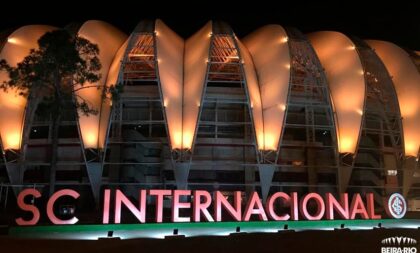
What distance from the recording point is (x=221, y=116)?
144ft

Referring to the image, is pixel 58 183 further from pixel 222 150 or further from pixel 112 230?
pixel 112 230

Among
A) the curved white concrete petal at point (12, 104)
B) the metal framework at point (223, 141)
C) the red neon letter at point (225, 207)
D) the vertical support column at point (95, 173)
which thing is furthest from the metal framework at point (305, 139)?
the curved white concrete petal at point (12, 104)

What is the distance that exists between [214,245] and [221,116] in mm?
25624

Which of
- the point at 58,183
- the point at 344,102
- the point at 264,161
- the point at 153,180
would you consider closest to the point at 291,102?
the point at 344,102

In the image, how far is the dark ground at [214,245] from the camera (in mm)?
18344

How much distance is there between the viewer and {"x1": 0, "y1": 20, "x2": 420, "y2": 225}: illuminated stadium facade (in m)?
36.3

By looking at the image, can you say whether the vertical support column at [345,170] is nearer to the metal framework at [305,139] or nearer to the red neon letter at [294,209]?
the metal framework at [305,139]

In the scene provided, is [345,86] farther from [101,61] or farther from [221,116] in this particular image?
[101,61]

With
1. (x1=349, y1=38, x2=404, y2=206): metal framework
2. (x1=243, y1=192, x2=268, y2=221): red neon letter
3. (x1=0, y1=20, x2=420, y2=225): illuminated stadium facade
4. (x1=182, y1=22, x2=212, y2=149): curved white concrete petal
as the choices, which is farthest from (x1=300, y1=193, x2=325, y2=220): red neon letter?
(x1=349, y1=38, x2=404, y2=206): metal framework

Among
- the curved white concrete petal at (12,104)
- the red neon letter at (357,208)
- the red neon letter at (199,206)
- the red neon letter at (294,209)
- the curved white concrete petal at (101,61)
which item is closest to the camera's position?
the red neon letter at (199,206)

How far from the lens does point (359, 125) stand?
3819 centimetres

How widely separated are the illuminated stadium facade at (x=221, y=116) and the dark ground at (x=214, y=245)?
15.8 meters

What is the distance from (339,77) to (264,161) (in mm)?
11228

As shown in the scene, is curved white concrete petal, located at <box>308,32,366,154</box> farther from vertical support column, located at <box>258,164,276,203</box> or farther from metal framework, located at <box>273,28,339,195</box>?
vertical support column, located at <box>258,164,276,203</box>
